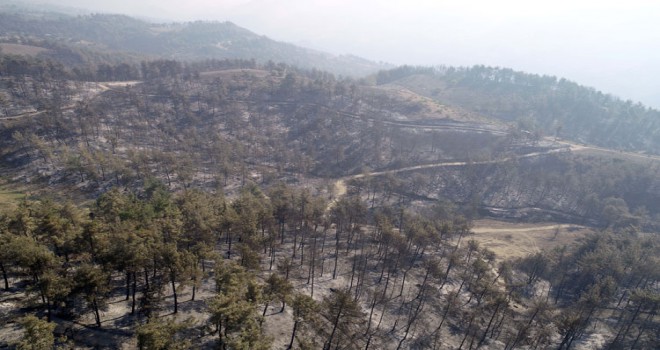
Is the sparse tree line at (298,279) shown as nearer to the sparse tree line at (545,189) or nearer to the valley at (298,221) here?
the valley at (298,221)

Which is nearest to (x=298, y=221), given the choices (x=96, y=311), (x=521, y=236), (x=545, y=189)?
(x=96, y=311)

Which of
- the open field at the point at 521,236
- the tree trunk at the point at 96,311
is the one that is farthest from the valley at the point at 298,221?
the open field at the point at 521,236

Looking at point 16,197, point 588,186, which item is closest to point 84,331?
point 16,197

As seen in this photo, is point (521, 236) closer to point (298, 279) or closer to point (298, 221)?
point (298, 221)

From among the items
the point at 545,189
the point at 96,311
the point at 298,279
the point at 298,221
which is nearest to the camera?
the point at 96,311

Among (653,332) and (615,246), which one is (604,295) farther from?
(615,246)

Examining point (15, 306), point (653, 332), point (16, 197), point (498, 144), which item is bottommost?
point (16, 197)

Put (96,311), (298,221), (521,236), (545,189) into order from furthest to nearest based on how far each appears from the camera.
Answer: (545,189)
(521,236)
(298,221)
(96,311)

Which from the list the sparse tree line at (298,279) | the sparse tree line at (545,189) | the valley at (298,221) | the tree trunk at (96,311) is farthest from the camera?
the sparse tree line at (545,189)

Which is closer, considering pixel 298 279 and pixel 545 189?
pixel 298 279
